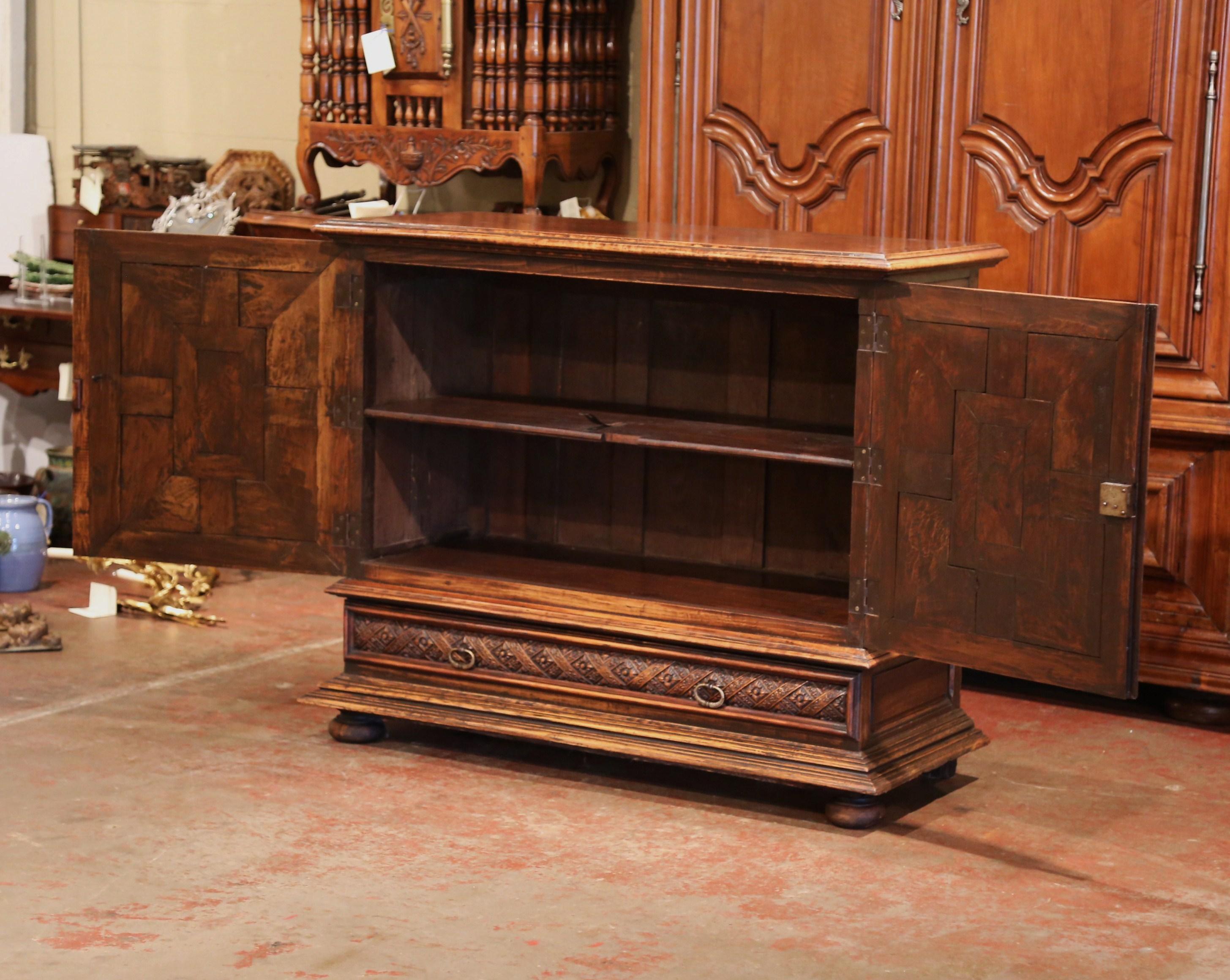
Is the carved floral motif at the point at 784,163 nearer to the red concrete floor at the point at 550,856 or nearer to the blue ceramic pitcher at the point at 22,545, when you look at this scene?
the red concrete floor at the point at 550,856

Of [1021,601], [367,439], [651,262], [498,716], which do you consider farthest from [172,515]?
[1021,601]

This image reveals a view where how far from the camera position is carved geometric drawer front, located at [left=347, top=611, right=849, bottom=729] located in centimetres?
380

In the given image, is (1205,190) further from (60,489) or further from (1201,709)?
(60,489)

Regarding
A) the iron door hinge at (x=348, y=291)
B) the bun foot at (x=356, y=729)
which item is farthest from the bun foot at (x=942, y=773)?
the iron door hinge at (x=348, y=291)

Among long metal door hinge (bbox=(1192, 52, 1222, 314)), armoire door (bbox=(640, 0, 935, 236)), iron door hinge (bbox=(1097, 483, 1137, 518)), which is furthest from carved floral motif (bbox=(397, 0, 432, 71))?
iron door hinge (bbox=(1097, 483, 1137, 518))

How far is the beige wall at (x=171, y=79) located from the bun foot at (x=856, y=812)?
326 centimetres

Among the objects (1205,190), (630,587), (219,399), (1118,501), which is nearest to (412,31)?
(219,399)

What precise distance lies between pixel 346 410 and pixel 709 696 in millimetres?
1079

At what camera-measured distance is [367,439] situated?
4.20 m

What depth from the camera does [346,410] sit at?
164 inches

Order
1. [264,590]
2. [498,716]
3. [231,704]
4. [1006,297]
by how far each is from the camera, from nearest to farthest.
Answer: [1006,297], [498,716], [231,704], [264,590]

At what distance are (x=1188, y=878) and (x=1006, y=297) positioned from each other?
47.4 inches

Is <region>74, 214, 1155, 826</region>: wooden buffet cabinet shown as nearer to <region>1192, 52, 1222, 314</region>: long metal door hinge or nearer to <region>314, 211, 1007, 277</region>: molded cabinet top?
<region>314, 211, 1007, 277</region>: molded cabinet top

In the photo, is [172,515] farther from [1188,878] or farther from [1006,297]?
[1188,878]
